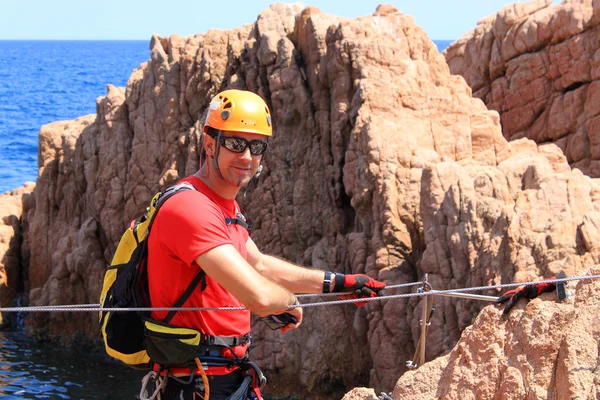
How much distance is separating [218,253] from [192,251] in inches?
5.2

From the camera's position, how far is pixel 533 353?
18.5 feet

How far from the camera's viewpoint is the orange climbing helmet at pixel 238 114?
199 inches

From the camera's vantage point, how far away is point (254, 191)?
1800cm

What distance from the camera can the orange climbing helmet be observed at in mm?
5055

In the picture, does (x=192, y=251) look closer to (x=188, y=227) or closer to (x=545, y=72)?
(x=188, y=227)

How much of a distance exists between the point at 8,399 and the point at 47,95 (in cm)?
6694

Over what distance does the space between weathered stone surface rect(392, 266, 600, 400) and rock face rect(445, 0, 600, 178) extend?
15839 millimetres

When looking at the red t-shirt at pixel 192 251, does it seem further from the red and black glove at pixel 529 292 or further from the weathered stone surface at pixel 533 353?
the red and black glove at pixel 529 292

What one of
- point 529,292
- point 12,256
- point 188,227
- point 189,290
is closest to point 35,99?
point 12,256

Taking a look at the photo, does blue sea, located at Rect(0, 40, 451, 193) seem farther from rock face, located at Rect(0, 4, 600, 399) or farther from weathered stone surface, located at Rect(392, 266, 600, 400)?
weathered stone surface, located at Rect(392, 266, 600, 400)

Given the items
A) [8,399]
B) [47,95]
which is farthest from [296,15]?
[47,95]

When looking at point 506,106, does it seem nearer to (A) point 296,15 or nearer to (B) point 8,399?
(A) point 296,15

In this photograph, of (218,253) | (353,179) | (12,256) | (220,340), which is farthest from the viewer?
(12,256)

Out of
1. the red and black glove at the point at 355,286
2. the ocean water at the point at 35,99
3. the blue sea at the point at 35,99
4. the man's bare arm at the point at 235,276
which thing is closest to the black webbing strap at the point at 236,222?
the man's bare arm at the point at 235,276
